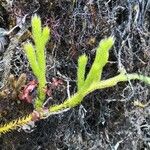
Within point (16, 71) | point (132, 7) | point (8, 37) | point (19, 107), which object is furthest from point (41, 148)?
point (132, 7)

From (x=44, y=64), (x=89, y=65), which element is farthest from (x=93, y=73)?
(x=89, y=65)

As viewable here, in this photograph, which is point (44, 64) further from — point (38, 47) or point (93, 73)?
point (93, 73)

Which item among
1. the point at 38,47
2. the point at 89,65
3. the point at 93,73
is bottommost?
the point at 89,65

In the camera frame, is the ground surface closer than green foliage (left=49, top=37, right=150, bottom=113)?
No

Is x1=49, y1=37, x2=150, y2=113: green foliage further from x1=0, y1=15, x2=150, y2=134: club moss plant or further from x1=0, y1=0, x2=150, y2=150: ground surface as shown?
x1=0, y1=0, x2=150, y2=150: ground surface

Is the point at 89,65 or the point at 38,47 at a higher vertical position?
the point at 38,47

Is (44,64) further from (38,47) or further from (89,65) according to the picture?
(89,65)

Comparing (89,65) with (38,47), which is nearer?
(38,47)

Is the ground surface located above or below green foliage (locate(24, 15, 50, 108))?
below

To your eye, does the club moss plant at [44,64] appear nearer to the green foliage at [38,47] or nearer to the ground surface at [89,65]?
the green foliage at [38,47]

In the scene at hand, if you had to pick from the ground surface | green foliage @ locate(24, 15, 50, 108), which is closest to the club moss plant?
green foliage @ locate(24, 15, 50, 108)

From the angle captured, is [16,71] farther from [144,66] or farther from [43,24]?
[144,66]
